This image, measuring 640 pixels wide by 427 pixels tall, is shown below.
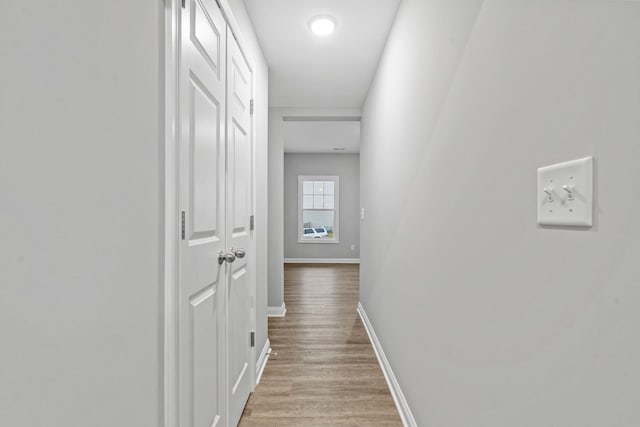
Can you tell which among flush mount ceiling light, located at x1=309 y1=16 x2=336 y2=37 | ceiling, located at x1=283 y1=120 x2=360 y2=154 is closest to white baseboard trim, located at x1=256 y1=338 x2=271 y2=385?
flush mount ceiling light, located at x1=309 y1=16 x2=336 y2=37

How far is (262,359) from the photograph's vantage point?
2639 mm

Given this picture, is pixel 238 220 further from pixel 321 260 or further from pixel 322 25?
pixel 321 260

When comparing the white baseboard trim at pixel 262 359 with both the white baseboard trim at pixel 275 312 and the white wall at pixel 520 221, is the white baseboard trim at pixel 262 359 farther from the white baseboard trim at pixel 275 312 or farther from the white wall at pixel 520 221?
the white wall at pixel 520 221

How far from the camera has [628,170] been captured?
0.54m

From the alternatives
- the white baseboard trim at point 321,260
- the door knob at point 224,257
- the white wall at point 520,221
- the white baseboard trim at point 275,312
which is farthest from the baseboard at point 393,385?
the white baseboard trim at point 321,260

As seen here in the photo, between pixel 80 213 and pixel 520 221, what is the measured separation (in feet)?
3.22

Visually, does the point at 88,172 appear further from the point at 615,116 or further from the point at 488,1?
the point at 488,1

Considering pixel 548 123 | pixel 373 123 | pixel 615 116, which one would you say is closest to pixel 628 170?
pixel 615 116

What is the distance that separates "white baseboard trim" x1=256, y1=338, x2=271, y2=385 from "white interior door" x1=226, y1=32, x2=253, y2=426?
229 mm

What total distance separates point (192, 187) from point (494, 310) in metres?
1.05

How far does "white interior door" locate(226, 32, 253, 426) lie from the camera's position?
69.5 inches

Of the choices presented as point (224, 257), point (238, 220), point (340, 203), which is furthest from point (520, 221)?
point (340, 203)

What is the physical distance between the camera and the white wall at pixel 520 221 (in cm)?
56

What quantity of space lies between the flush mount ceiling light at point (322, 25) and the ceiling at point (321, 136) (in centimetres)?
306
